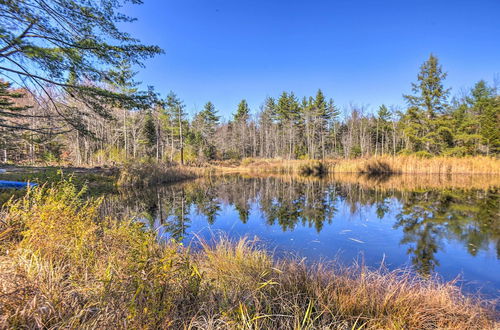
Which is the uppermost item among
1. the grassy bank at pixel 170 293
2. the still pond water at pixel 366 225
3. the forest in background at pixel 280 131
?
the forest in background at pixel 280 131

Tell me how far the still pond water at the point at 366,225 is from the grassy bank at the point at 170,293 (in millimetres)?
683

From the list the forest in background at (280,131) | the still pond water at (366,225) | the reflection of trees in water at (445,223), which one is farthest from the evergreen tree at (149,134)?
the reflection of trees in water at (445,223)

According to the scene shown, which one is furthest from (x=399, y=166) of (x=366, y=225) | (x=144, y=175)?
(x=144, y=175)

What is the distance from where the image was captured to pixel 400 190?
43.6 ft

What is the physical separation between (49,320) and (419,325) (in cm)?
305

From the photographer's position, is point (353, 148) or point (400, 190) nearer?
point (400, 190)

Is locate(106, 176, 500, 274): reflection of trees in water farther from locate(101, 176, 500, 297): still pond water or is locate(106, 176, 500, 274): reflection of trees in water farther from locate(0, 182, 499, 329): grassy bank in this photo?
locate(0, 182, 499, 329): grassy bank

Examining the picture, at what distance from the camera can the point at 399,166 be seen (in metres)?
22.7

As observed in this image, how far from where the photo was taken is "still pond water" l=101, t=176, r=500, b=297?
186 inches

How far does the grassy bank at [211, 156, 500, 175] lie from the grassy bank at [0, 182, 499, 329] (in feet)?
72.5

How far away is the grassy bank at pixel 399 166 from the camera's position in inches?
798

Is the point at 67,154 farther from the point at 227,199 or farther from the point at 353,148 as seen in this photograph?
the point at 353,148

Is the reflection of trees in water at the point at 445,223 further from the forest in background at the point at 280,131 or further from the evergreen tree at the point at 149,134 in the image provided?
the evergreen tree at the point at 149,134

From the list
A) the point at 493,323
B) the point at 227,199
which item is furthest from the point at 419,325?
the point at 227,199
